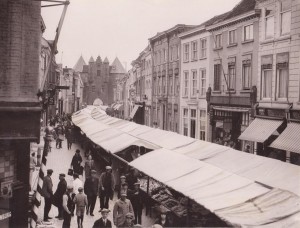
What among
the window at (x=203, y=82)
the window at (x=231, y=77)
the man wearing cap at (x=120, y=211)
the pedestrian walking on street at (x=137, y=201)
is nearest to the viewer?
the man wearing cap at (x=120, y=211)

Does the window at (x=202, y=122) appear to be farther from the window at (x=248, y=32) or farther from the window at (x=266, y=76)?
the window at (x=266, y=76)

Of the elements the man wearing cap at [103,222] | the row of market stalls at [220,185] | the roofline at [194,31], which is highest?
the roofline at [194,31]

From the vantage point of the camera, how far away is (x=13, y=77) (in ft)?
34.1

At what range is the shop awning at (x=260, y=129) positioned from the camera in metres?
22.1

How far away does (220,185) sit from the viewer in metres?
10.8

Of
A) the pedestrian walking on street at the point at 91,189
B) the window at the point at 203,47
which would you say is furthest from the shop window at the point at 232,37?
the pedestrian walking on street at the point at 91,189

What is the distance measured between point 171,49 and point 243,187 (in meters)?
32.0

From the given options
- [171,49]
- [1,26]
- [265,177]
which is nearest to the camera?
[1,26]

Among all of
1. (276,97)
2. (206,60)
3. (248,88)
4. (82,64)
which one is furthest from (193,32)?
(82,64)

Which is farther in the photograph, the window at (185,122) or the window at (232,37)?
the window at (185,122)

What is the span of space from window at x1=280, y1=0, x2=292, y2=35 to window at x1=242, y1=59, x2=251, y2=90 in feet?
14.8

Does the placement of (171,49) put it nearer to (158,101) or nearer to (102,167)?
(158,101)

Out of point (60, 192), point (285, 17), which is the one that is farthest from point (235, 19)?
point (60, 192)

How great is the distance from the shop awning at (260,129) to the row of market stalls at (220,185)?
582 cm
